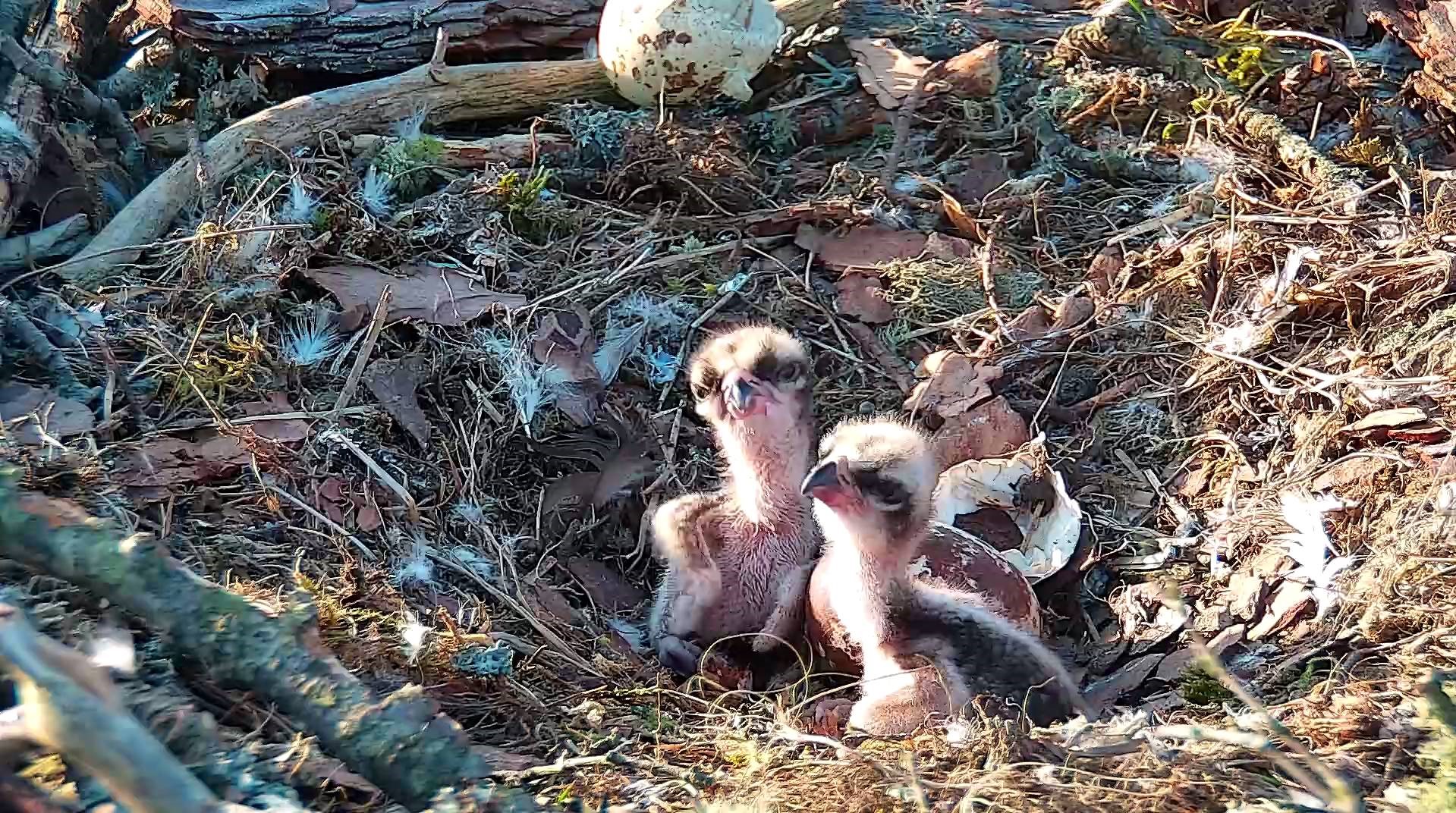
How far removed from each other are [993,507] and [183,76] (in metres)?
3.66

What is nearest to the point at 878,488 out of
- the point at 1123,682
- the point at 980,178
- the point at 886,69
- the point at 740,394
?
the point at 740,394

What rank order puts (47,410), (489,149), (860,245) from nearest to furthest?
(47,410)
(860,245)
(489,149)

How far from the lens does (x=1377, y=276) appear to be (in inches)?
138

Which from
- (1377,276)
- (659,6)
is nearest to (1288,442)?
(1377,276)

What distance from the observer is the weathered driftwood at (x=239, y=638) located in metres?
1.72

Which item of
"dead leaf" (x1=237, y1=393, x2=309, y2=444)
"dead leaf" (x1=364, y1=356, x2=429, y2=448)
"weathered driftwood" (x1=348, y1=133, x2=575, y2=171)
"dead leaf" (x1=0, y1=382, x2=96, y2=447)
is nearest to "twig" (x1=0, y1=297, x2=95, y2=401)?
"dead leaf" (x1=0, y1=382, x2=96, y2=447)

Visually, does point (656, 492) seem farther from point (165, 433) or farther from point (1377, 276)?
point (1377, 276)

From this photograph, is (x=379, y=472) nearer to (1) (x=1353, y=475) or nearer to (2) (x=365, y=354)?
(2) (x=365, y=354)

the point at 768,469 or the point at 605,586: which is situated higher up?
the point at 768,469

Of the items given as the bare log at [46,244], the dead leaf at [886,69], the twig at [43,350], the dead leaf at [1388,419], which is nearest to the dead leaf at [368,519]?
the twig at [43,350]

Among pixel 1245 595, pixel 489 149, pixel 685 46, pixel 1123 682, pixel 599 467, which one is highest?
pixel 685 46

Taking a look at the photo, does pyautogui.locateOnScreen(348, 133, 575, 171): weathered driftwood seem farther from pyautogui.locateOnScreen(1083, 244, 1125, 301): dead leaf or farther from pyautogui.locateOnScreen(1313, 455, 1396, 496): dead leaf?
pyautogui.locateOnScreen(1313, 455, 1396, 496): dead leaf

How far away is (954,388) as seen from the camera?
3686 mm

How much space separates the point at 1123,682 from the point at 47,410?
2.59m
